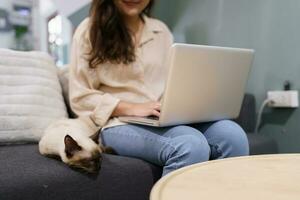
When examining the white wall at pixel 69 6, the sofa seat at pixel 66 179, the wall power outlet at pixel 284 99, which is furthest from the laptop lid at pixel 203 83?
the white wall at pixel 69 6

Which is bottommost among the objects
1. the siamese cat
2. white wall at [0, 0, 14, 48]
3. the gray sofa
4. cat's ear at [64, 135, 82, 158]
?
the gray sofa

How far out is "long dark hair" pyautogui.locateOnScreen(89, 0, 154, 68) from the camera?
1306 millimetres

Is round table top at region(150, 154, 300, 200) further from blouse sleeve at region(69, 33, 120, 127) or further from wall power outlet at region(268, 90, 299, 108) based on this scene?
wall power outlet at region(268, 90, 299, 108)

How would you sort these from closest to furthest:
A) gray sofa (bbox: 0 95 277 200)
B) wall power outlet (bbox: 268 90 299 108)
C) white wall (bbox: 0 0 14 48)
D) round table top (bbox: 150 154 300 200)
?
round table top (bbox: 150 154 300 200) → gray sofa (bbox: 0 95 277 200) → wall power outlet (bbox: 268 90 299 108) → white wall (bbox: 0 0 14 48)

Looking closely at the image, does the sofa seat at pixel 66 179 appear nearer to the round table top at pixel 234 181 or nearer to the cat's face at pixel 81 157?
the cat's face at pixel 81 157

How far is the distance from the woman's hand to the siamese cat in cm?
11

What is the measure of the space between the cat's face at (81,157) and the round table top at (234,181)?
0.37 meters

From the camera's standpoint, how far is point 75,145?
42.2 inches

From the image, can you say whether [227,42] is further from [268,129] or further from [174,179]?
[174,179]

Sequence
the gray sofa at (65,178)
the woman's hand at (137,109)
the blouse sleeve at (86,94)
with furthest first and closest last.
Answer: the blouse sleeve at (86,94) < the woman's hand at (137,109) < the gray sofa at (65,178)

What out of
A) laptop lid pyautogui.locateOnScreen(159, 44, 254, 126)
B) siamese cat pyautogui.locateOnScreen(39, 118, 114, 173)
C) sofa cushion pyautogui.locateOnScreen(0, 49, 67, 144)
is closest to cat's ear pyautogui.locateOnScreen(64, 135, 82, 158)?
siamese cat pyautogui.locateOnScreen(39, 118, 114, 173)

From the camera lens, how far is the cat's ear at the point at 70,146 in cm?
105

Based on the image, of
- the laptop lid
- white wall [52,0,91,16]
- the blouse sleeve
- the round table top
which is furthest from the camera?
white wall [52,0,91,16]

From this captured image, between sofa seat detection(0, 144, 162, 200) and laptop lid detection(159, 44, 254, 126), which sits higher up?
laptop lid detection(159, 44, 254, 126)
